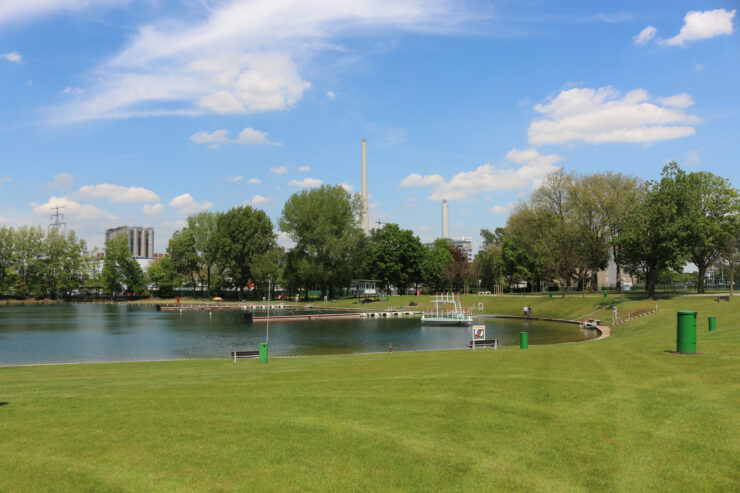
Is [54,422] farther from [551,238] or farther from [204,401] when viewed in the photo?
[551,238]

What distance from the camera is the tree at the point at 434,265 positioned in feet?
370

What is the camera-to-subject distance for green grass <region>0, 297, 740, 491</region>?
716 centimetres

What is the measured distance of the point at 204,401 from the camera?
11.8 meters

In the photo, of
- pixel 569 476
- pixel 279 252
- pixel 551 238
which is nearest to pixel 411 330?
pixel 551 238

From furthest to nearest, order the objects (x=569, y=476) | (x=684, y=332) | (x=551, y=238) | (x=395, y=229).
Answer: (x=395, y=229) < (x=551, y=238) < (x=684, y=332) < (x=569, y=476)

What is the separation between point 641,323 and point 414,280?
70.8 meters

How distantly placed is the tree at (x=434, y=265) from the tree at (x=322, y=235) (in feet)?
54.4

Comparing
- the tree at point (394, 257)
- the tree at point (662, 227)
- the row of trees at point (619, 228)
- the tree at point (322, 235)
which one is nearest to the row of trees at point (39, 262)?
the tree at point (322, 235)

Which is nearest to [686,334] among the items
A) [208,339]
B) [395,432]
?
[395,432]

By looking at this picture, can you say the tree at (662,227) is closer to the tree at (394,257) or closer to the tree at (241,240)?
the tree at (394,257)

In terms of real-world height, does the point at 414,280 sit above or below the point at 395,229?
below

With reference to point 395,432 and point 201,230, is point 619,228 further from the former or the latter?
point 201,230

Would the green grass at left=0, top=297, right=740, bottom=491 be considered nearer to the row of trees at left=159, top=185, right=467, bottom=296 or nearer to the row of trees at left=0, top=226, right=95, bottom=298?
the row of trees at left=159, top=185, right=467, bottom=296

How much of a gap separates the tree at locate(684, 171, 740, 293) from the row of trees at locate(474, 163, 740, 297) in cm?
9
